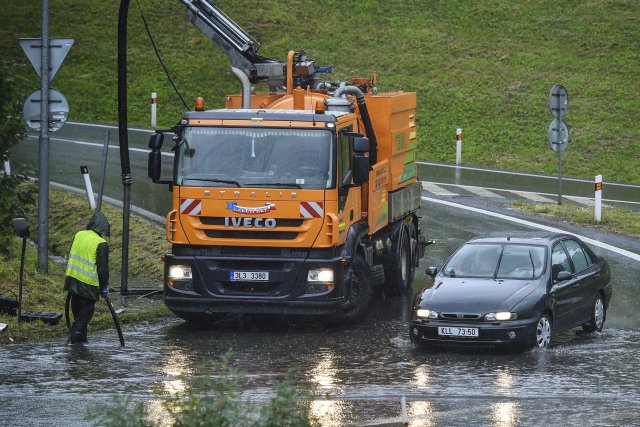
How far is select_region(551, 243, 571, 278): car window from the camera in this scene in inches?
623

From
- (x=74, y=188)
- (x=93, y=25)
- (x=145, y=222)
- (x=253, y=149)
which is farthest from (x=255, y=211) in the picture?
(x=93, y=25)

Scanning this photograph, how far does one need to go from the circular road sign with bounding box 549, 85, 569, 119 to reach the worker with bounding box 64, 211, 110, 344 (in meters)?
14.2

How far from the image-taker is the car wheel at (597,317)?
16.6 m

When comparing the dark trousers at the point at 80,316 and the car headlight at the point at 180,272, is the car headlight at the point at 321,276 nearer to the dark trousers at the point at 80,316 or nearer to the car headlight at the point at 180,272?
the car headlight at the point at 180,272

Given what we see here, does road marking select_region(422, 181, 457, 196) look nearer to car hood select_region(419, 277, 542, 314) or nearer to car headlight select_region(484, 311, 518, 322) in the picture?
car hood select_region(419, 277, 542, 314)

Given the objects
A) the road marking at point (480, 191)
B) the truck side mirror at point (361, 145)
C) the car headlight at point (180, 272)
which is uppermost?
the truck side mirror at point (361, 145)

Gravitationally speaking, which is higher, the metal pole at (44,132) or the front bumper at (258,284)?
the metal pole at (44,132)

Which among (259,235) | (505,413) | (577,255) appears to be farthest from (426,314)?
(505,413)

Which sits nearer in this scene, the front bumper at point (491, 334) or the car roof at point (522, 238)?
the front bumper at point (491, 334)

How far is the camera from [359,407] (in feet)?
37.9

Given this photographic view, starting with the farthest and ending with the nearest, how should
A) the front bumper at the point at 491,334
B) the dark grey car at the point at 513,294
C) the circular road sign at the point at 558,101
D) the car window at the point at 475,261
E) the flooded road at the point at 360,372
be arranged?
1. the circular road sign at the point at 558,101
2. the car window at the point at 475,261
3. the dark grey car at the point at 513,294
4. the front bumper at the point at 491,334
5. the flooded road at the point at 360,372

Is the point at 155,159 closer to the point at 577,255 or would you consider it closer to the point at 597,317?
the point at 577,255

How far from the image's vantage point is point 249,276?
16203 millimetres

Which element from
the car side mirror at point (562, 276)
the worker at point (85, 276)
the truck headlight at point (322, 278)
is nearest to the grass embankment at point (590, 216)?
the car side mirror at point (562, 276)
